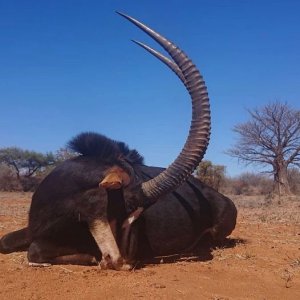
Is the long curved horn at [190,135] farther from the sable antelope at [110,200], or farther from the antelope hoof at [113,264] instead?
the antelope hoof at [113,264]

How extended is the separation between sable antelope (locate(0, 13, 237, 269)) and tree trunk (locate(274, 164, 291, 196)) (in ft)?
78.6

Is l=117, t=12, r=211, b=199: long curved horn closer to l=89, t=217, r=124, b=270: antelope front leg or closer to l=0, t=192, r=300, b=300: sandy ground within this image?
l=89, t=217, r=124, b=270: antelope front leg

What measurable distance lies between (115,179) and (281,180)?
2554cm

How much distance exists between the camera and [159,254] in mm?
5465

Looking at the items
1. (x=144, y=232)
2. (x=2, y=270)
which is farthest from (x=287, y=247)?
(x=2, y=270)

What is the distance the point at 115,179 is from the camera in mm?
4711

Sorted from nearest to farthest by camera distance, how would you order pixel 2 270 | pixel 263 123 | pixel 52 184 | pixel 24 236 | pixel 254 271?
pixel 2 270
pixel 254 271
pixel 52 184
pixel 24 236
pixel 263 123

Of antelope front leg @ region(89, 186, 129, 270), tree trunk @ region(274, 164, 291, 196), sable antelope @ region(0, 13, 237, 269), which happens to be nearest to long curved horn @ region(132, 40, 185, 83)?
sable antelope @ region(0, 13, 237, 269)

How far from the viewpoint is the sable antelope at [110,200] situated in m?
4.71

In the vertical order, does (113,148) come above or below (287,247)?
above

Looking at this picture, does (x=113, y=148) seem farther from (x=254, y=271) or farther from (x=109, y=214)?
(x=254, y=271)

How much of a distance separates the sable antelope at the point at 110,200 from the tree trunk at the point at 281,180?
23.9 meters

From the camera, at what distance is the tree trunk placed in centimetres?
2850

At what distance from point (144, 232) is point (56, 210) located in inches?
36.6
